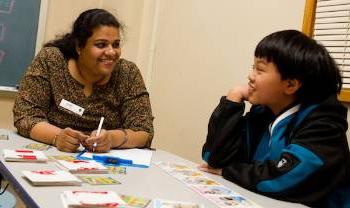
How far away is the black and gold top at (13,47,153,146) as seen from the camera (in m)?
1.80

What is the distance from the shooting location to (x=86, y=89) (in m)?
1.91

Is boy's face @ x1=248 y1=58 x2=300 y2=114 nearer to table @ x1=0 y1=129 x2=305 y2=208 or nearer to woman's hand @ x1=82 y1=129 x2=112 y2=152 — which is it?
table @ x1=0 y1=129 x2=305 y2=208

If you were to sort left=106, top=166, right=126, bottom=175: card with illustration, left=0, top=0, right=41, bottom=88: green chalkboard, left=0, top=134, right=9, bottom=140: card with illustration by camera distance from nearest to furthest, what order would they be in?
left=106, top=166, right=126, bottom=175: card with illustration < left=0, top=134, right=9, bottom=140: card with illustration < left=0, top=0, right=41, bottom=88: green chalkboard

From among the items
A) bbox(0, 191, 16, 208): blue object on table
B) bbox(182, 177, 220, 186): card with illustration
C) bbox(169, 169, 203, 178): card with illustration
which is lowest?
bbox(0, 191, 16, 208): blue object on table

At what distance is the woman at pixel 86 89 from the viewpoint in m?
1.81

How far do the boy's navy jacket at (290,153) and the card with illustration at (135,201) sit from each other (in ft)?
1.35

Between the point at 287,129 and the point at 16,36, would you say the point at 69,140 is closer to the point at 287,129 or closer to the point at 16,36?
the point at 287,129

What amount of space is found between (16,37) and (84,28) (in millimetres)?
1094

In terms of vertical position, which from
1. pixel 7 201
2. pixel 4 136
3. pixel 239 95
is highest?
pixel 239 95

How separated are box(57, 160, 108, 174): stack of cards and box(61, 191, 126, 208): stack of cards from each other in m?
0.22

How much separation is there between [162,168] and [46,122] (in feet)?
2.04

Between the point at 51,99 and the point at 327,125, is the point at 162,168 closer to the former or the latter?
the point at 327,125

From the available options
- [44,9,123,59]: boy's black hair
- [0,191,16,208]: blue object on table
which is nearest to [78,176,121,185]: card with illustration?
[0,191,16,208]: blue object on table

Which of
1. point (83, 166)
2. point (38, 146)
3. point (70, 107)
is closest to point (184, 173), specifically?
point (83, 166)
